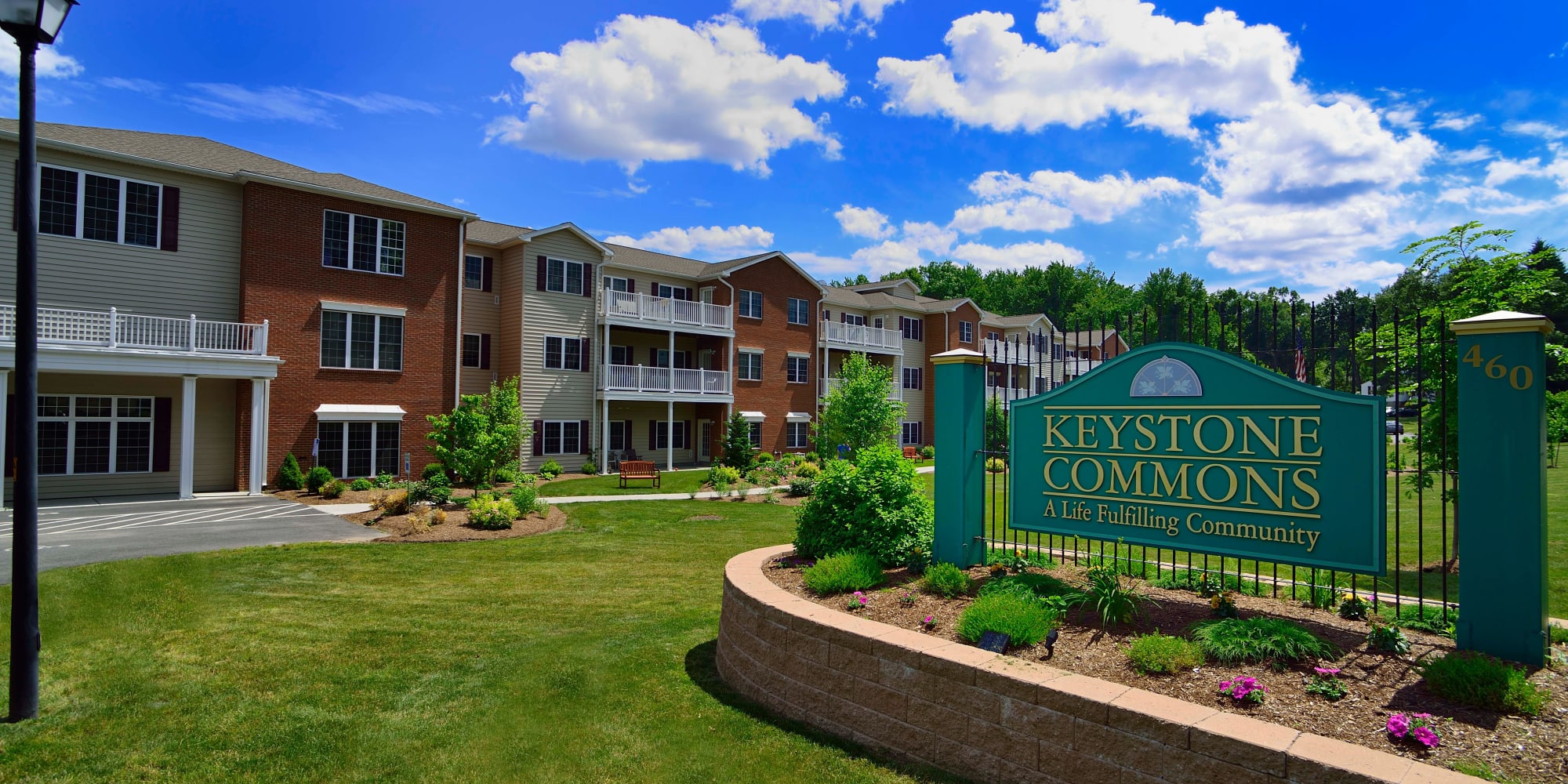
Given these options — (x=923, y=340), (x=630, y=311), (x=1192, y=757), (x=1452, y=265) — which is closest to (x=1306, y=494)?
(x=1192, y=757)

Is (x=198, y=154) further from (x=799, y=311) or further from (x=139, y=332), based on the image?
(x=799, y=311)

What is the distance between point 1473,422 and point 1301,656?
170 centimetres

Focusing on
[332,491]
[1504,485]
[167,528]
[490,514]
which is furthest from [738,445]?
[1504,485]

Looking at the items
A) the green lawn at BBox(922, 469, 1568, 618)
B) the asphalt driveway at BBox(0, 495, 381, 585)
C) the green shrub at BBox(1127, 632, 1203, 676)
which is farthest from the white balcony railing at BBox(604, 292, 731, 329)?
the green shrub at BBox(1127, 632, 1203, 676)

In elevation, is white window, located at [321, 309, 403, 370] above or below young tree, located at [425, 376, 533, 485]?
above

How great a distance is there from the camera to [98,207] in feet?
64.4

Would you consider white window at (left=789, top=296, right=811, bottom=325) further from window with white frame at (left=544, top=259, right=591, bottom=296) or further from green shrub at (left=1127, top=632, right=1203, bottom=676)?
green shrub at (left=1127, top=632, right=1203, bottom=676)

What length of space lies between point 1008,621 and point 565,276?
85.1 feet

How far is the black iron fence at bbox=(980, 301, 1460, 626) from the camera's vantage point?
5590mm

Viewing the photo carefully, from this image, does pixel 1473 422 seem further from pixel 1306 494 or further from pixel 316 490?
pixel 316 490

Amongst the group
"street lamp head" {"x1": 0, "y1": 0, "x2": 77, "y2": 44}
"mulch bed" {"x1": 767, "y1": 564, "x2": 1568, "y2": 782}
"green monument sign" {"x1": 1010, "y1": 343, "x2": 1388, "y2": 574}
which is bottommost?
"mulch bed" {"x1": 767, "y1": 564, "x2": 1568, "y2": 782}

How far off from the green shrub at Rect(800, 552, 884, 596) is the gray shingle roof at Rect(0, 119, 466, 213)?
2108cm

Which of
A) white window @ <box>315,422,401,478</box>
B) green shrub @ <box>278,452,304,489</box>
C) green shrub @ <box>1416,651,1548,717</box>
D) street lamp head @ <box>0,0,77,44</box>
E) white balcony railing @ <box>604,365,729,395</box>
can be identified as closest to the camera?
green shrub @ <box>1416,651,1548,717</box>

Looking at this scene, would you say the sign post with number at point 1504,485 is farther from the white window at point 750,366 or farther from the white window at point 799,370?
the white window at point 799,370
